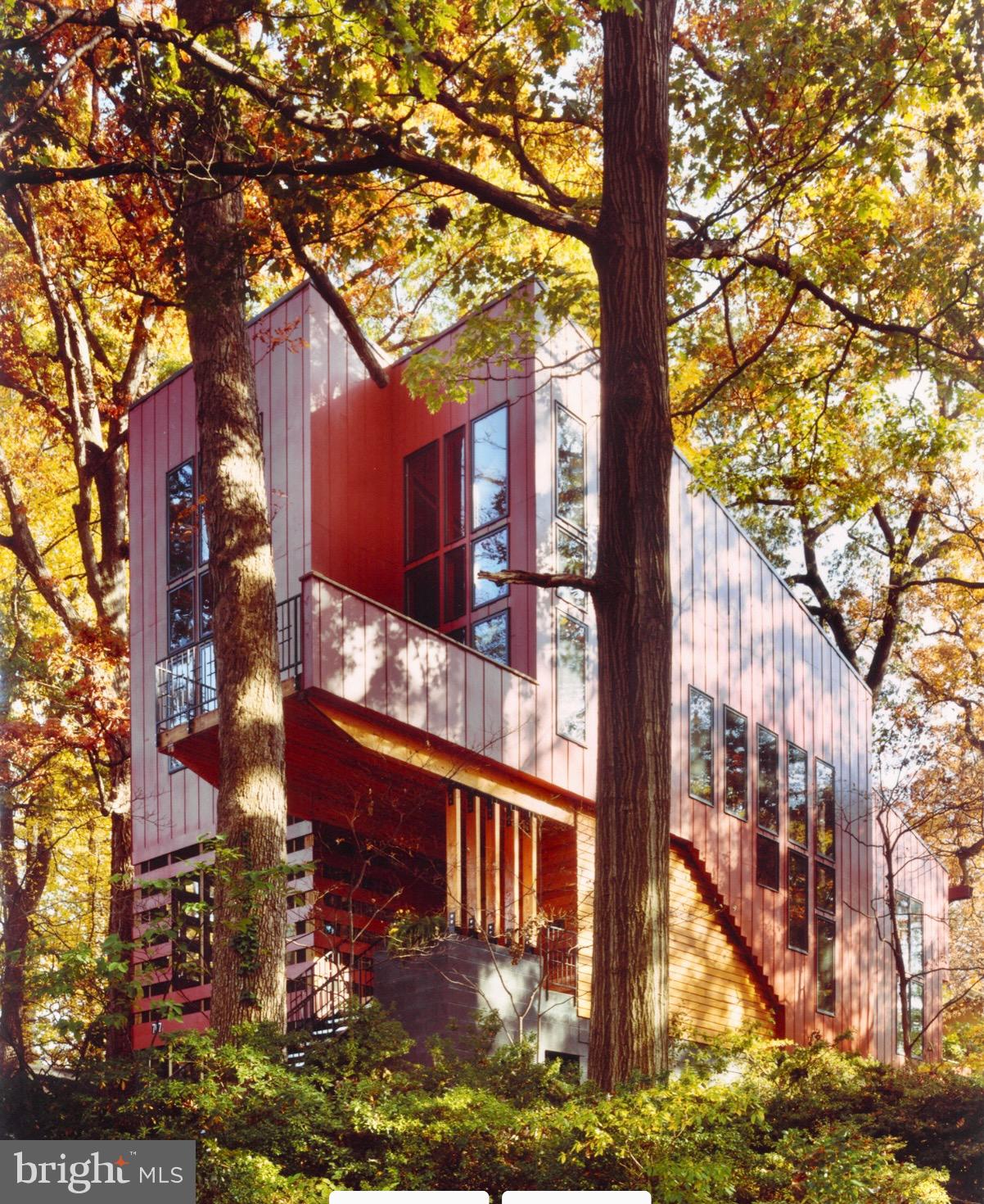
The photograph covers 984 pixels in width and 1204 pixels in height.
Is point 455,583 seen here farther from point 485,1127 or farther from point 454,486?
point 485,1127

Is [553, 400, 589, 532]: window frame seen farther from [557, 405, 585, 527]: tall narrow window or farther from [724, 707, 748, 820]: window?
[724, 707, 748, 820]: window

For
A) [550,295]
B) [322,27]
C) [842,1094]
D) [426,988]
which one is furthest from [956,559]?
[322,27]

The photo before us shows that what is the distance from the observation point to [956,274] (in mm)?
8156

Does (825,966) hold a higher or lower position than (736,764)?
lower

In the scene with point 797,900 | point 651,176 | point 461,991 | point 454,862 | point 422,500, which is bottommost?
point 461,991

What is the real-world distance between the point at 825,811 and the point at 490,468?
5943 millimetres

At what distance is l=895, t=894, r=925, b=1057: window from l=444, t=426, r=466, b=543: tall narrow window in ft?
24.6

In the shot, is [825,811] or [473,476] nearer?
[473,476]

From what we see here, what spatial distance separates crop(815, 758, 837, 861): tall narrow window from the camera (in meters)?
14.2

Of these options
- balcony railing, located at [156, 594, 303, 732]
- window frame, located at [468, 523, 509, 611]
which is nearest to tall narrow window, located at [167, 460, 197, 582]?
balcony railing, located at [156, 594, 303, 732]

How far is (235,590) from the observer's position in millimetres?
7809

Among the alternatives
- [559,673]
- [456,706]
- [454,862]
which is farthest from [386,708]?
[559,673]

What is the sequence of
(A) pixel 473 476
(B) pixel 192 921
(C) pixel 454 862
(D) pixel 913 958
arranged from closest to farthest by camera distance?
(B) pixel 192 921, (C) pixel 454 862, (A) pixel 473 476, (D) pixel 913 958

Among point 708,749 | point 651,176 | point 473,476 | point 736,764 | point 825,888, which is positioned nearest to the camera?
point 651,176
